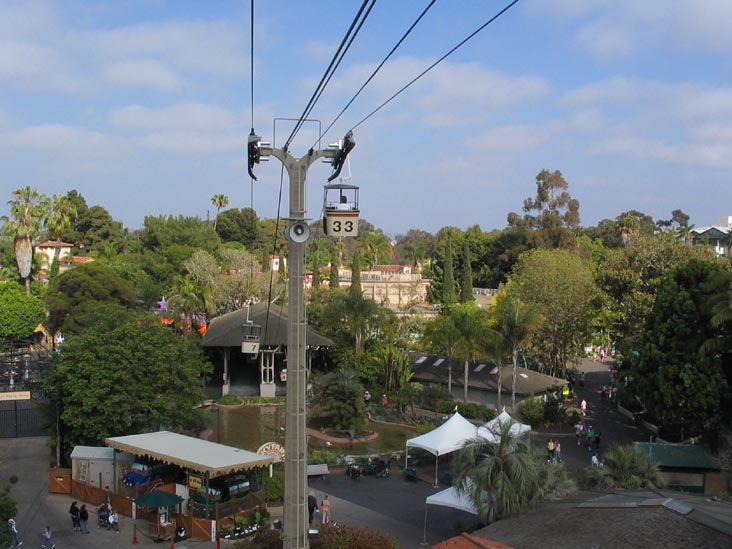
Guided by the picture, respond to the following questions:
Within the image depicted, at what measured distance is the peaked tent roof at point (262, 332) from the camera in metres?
35.8

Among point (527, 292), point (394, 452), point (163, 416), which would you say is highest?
point (527, 292)

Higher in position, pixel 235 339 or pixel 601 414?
pixel 235 339

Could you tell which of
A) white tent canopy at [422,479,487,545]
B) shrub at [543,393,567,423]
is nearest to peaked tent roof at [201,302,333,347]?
shrub at [543,393,567,423]

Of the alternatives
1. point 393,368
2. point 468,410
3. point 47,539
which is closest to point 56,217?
point 393,368

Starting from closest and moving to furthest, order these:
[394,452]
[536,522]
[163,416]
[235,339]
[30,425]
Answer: [536,522] → [163,416] → [394,452] → [30,425] → [235,339]

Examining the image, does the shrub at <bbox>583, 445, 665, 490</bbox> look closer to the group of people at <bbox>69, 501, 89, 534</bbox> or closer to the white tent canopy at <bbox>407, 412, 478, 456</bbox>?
the white tent canopy at <bbox>407, 412, 478, 456</bbox>

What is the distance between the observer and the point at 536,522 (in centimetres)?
1410

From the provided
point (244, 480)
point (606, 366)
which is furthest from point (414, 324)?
point (244, 480)

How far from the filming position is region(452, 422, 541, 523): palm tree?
14.8 m

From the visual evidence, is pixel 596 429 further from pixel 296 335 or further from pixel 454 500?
pixel 296 335

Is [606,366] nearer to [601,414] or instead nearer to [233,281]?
[601,414]

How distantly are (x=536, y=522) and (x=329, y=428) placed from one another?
1611 cm

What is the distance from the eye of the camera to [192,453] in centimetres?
1823

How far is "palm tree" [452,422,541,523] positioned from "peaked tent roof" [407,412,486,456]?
5862mm
